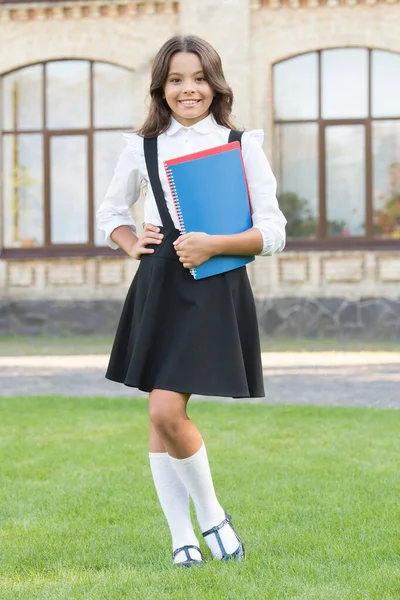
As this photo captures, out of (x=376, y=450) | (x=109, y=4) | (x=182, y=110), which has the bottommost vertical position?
(x=376, y=450)

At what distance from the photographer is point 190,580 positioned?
4.26m

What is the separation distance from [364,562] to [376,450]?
3004 mm

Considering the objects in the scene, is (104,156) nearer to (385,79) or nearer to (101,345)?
(101,345)

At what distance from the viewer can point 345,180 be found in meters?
19.6

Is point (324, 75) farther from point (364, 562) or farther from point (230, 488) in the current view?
point (364, 562)

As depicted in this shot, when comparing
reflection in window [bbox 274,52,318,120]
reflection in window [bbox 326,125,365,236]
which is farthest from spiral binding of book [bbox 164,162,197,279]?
reflection in window [bbox 274,52,318,120]

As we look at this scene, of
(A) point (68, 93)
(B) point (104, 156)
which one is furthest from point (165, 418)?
(A) point (68, 93)

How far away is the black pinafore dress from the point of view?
169 inches

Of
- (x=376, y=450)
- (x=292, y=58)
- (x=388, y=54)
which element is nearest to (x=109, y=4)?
(x=292, y=58)

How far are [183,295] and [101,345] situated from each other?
44.5 ft

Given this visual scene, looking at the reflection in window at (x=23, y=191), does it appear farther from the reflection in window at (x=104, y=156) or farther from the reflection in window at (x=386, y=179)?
the reflection in window at (x=386, y=179)

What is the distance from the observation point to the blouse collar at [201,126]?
4.48 meters

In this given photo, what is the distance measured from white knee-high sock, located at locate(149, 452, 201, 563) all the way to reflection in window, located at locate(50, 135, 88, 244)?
16.0 metres

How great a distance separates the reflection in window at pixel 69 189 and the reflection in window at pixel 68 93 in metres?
0.30
